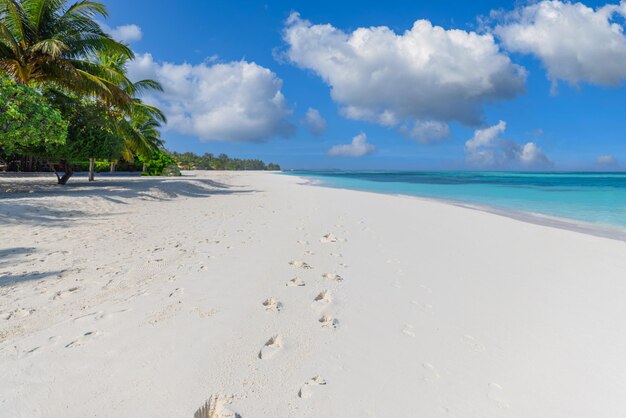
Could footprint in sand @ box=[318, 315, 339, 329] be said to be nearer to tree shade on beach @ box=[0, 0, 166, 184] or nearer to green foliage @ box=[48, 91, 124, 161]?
tree shade on beach @ box=[0, 0, 166, 184]

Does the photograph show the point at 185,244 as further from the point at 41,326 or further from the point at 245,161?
the point at 245,161

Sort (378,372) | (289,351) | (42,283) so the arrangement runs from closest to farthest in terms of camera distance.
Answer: (378,372) < (289,351) < (42,283)

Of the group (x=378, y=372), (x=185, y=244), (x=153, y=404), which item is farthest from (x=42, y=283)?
(x=378, y=372)

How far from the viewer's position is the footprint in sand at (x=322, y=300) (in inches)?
136

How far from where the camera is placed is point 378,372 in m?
2.33

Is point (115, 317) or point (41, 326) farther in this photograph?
point (115, 317)

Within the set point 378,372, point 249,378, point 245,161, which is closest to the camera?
point 249,378

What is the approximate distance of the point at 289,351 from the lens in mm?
2533

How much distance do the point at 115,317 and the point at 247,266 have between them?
196cm

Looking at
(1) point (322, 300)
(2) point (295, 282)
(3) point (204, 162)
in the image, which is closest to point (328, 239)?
(2) point (295, 282)

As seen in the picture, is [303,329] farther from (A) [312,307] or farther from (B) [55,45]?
(B) [55,45]

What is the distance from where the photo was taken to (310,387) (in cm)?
213

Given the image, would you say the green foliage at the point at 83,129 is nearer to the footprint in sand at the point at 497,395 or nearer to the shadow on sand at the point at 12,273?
the shadow on sand at the point at 12,273

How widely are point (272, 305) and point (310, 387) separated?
4.31 feet
